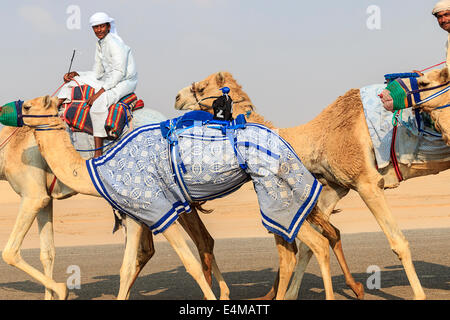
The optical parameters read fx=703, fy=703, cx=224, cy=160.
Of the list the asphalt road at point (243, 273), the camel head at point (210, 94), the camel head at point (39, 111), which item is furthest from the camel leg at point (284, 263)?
the camel head at point (39, 111)

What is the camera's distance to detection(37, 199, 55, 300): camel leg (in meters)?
8.52

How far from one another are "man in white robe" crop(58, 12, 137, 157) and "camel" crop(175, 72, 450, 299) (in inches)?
30.5

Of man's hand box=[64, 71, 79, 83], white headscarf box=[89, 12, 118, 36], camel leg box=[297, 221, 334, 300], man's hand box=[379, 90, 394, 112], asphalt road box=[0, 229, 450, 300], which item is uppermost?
white headscarf box=[89, 12, 118, 36]

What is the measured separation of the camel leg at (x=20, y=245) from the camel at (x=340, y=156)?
2.10 m

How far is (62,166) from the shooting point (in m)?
7.31

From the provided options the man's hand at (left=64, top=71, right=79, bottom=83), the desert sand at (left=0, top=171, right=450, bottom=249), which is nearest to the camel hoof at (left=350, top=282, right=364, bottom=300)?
the man's hand at (left=64, top=71, right=79, bottom=83)

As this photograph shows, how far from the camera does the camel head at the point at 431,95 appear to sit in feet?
22.8

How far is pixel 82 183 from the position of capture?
23.6ft

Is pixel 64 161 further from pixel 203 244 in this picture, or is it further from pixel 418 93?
pixel 418 93

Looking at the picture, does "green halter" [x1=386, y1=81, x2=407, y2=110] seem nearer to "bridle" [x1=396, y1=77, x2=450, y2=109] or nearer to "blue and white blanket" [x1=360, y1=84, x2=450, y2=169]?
A: "bridle" [x1=396, y1=77, x2=450, y2=109]

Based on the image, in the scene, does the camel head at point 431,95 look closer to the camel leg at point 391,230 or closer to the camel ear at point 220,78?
the camel leg at point 391,230

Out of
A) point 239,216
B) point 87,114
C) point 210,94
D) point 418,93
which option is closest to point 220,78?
point 210,94

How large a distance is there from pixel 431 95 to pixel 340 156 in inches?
47.7
